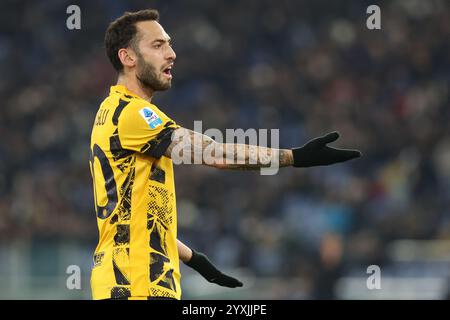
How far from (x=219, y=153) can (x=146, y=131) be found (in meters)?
0.34

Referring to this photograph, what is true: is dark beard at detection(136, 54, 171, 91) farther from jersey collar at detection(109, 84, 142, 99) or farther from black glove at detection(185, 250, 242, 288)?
black glove at detection(185, 250, 242, 288)

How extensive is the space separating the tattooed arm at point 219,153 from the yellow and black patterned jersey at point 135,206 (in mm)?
79

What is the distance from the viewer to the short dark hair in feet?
16.6

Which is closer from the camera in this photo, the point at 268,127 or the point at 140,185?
the point at 140,185

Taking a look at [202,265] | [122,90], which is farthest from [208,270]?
[122,90]

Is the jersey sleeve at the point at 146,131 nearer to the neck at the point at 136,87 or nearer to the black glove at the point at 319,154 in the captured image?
the neck at the point at 136,87

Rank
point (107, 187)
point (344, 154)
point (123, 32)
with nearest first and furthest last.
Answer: point (344, 154), point (107, 187), point (123, 32)

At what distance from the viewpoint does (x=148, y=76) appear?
4.99 meters

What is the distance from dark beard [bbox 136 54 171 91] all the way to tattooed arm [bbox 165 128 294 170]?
15.0 inches

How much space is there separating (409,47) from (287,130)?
2.22m

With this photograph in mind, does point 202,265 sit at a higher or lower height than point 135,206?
lower

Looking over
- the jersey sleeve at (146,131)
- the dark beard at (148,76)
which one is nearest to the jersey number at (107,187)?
the jersey sleeve at (146,131)

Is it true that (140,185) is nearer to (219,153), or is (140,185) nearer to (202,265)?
(219,153)
